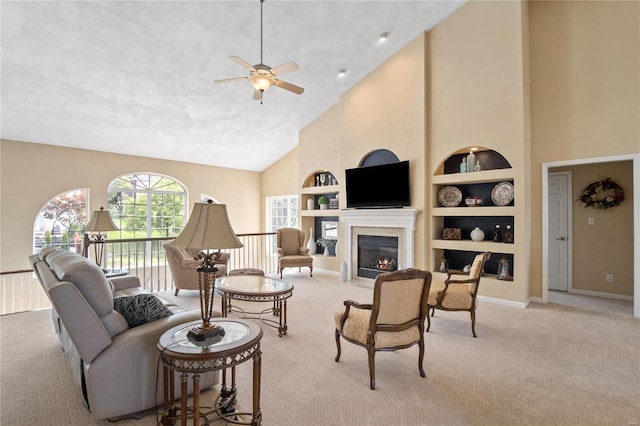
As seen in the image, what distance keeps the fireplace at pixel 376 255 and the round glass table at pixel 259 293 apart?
2.55 m

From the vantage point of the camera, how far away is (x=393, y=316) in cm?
257

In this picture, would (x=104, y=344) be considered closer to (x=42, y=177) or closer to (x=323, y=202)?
(x=323, y=202)

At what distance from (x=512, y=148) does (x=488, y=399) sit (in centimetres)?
367

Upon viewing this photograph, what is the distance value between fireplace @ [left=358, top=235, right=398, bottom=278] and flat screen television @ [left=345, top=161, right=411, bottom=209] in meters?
0.67

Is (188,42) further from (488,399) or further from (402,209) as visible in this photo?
(488,399)

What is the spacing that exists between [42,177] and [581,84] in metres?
9.34

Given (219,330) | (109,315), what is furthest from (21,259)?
(219,330)

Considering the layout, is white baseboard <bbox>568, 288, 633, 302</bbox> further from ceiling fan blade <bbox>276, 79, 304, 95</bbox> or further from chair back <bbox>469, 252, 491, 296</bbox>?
ceiling fan blade <bbox>276, 79, 304, 95</bbox>

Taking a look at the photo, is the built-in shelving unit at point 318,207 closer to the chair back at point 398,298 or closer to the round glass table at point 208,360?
the chair back at point 398,298

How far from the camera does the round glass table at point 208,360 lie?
5.77 feet

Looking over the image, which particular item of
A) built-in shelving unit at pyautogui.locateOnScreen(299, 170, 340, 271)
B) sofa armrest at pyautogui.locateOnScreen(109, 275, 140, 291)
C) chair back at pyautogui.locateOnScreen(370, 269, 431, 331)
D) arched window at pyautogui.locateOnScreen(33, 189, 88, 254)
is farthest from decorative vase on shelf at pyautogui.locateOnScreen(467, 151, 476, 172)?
arched window at pyautogui.locateOnScreen(33, 189, 88, 254)

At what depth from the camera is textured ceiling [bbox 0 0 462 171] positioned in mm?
4074

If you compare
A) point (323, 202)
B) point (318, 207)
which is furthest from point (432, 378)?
point (318, 207)

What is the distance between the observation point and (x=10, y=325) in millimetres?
3900
